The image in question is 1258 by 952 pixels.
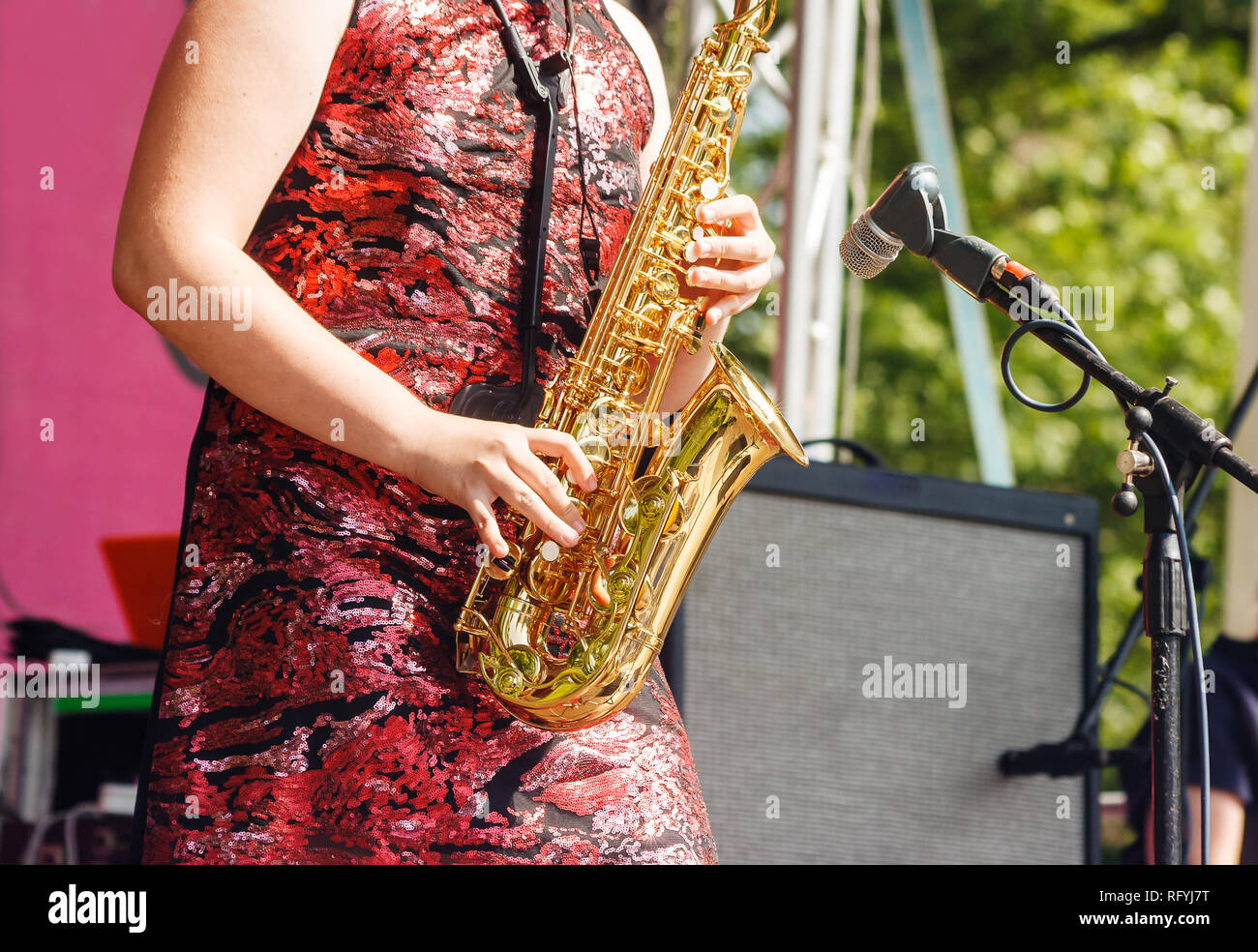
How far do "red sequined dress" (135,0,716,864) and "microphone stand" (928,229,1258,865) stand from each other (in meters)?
0.54

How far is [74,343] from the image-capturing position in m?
3.80

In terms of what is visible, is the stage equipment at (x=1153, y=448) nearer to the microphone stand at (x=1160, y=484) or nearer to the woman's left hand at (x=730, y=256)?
the microphone stand at (x=1160, y=484)

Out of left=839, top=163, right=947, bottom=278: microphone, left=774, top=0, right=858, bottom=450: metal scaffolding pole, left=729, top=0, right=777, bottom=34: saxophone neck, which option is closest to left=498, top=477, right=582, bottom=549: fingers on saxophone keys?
left=839, top=163, right=947, bottom=278: microphone

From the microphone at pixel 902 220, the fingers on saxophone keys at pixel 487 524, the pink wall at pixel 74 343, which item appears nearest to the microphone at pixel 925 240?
the microphone at pixel 902 220

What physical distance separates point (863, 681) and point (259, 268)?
1779 millimetres

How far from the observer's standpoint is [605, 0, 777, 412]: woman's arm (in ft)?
5.71

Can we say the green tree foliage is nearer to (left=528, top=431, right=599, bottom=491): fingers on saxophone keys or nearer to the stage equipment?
the stage equipment

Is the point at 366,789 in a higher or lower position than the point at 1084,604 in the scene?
lower

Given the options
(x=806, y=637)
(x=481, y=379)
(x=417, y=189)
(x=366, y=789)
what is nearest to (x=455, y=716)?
(x=366, y=789)

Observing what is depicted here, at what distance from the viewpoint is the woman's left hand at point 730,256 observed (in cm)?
173

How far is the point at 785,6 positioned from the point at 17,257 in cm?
904

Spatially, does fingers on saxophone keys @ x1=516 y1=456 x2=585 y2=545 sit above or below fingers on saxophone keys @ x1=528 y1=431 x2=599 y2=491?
below
